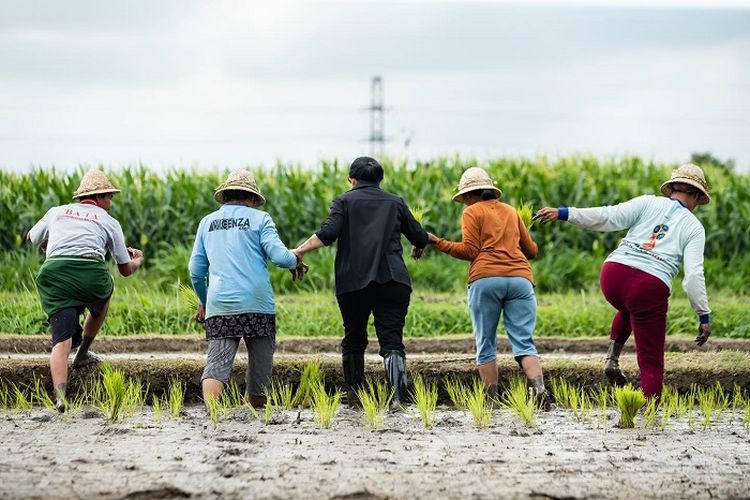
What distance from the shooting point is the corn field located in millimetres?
19078

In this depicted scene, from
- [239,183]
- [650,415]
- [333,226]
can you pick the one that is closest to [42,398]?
[239,183]

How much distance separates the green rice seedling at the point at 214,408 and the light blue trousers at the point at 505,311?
74.0 inches

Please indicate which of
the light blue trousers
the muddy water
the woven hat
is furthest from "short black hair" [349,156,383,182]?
the woven hat

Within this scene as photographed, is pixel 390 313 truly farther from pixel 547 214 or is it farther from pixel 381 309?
pixel 547 214

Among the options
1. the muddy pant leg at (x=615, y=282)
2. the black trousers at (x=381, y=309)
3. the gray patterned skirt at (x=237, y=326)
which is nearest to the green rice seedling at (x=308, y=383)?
the black trousers at (x=381, y=309)

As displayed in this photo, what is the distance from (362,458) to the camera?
6.50 metres

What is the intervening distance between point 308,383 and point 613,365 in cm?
235

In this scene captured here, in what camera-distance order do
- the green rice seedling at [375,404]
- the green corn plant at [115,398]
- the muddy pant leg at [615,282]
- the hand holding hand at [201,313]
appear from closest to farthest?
the green rice seedling at [375,404] < the green corn plant at [115,398] < the muddy pant leg at [615,282] < the hand holding hand at [201,313]

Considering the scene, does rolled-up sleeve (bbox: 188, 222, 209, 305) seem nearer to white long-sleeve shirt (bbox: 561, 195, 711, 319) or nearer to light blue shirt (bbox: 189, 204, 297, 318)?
light blue shirt (bbox: 189, 204, 297, 318)

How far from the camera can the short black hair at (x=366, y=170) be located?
8673 mm

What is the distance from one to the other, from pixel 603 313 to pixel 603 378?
4.89 m

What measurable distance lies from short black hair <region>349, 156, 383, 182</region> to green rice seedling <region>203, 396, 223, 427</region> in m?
1.84

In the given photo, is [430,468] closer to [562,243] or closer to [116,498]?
[116,498]

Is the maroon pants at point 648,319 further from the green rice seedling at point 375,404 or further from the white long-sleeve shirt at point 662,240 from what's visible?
the green rice seedling at point 375,404
